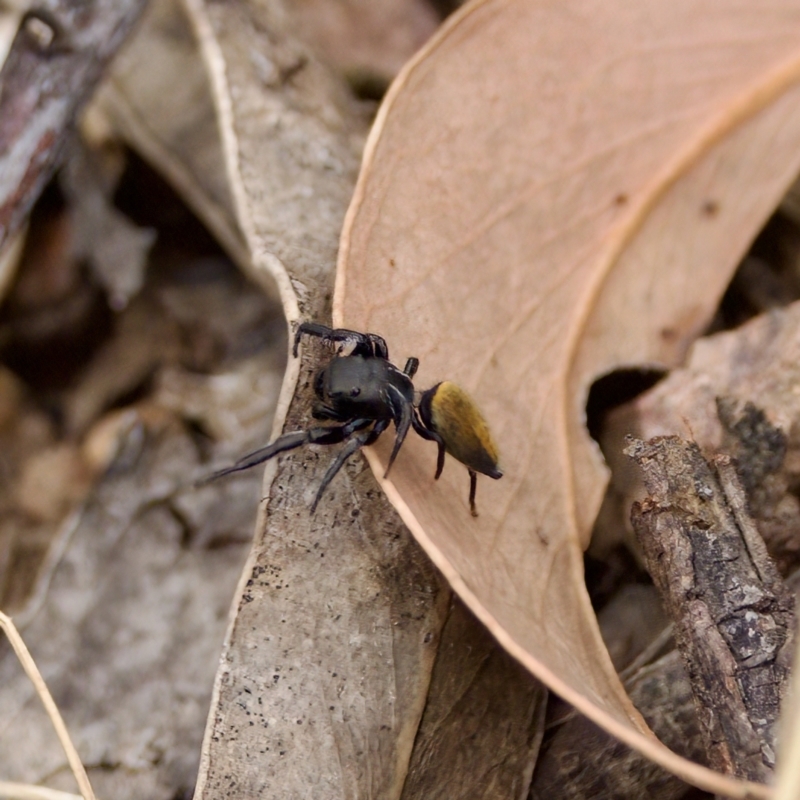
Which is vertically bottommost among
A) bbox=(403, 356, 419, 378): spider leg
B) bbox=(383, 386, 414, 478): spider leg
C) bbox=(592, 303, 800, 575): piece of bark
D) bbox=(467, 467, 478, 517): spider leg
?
bbox=(592, 303, 800, 575): piece of bark

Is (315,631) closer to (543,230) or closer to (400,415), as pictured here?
(400,415)

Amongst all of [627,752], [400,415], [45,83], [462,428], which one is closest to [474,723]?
[627,752]

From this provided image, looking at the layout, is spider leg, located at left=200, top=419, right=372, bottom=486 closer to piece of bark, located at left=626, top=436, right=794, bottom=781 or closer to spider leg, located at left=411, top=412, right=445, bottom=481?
spider leg, located at left=411, top=412, right=445, bottom=481

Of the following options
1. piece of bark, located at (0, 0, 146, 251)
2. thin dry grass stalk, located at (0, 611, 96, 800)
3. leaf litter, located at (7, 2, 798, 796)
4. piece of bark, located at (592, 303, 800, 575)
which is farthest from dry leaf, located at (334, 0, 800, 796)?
piece of bark, located at (0, 0, 146, 251)

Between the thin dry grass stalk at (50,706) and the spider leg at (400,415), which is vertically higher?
the thin dry grass stalk at (50,706)

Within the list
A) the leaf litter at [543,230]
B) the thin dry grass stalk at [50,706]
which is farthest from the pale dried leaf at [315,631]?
the thin dry grass stalk at [50,706]

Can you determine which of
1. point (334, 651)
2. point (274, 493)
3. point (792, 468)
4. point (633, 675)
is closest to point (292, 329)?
point (274, 493)

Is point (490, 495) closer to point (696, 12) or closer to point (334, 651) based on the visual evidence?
point (334, 651)

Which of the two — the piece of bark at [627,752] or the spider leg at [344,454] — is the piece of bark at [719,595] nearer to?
the piece of bark at [627,752]
